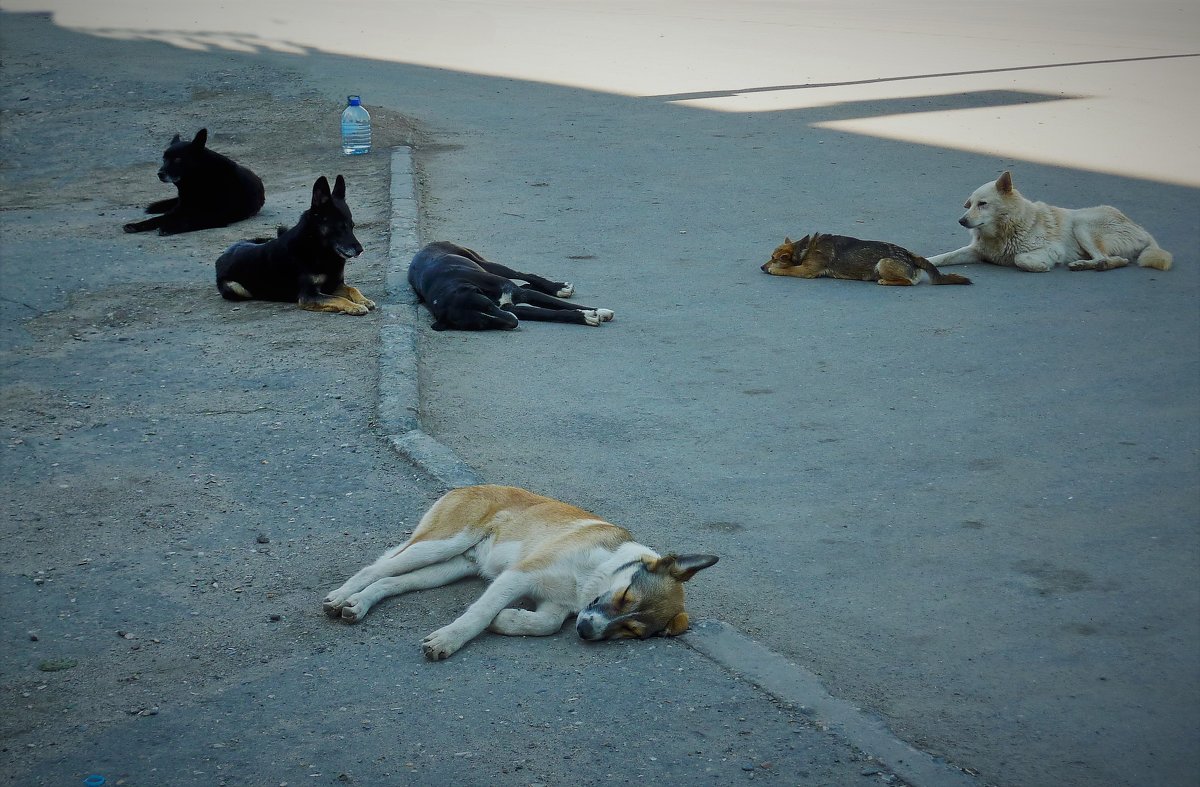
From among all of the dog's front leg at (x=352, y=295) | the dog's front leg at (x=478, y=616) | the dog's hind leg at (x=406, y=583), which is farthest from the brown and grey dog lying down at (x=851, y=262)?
the dog's front leg at (x=478, y=616)

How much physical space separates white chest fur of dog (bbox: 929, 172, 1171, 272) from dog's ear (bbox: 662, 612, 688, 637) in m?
5.93

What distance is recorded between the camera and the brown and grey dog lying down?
865cm

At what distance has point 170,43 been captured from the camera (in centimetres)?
2014

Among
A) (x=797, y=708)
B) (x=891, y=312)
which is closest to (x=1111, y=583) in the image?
(x=797, y=708)

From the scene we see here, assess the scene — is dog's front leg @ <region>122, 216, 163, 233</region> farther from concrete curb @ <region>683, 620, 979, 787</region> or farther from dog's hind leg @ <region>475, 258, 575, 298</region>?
concrete curb @ <region>683, 620, 979, 787</region>

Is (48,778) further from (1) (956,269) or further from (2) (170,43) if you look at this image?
(2) (170,43)

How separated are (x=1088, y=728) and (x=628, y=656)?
1.53 meters

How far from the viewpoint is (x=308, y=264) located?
8.07 m

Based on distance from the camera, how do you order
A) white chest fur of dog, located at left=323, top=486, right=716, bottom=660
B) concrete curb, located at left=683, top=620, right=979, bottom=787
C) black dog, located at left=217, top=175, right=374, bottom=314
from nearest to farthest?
concrete curb, located at left=683, top=620, right=979, bottom=787, white chest fur of dog, located at left=323, top=486, right=716, bottom=660, black dog, located at left=217, top=175, right=374, bottom=314

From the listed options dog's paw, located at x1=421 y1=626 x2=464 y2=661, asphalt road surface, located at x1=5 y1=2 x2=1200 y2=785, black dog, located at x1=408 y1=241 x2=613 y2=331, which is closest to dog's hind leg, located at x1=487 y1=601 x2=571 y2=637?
dog's paw, located at x1=421 y1=626 x2=464 y2=661

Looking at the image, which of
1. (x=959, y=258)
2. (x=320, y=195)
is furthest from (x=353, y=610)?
(x=959, y=258)

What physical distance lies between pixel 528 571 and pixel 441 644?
0.45 m

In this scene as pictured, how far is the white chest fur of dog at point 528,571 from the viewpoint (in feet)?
13.1

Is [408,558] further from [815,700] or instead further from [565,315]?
[565,315]
